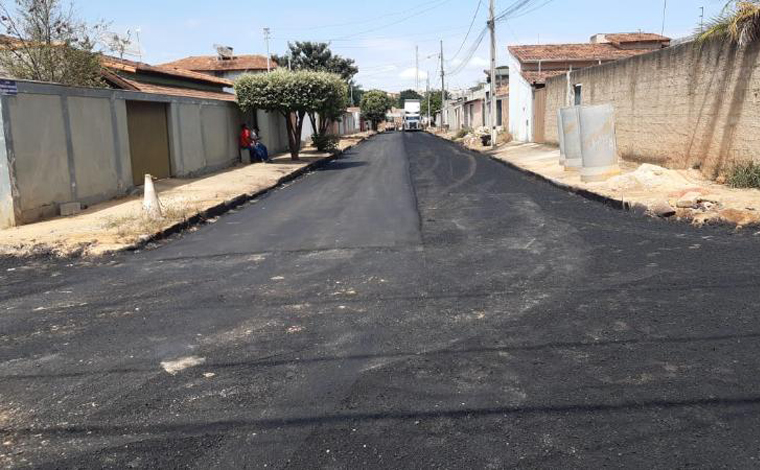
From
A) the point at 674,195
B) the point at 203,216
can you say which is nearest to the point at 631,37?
the point at 674,195

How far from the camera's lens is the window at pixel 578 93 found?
965 inches

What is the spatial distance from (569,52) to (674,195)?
31.6 metres

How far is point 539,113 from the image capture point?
3138cm

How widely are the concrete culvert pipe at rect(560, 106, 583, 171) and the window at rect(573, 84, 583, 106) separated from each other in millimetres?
7597

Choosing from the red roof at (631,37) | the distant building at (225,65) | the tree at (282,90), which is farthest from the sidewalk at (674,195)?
the distant building at (225,65)

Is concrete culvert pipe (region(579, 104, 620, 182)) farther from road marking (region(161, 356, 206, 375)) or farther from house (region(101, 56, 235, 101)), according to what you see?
house (region(101, 56, 235, 101))

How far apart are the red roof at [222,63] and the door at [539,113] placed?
→ 92.8 ft

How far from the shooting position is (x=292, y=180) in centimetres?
2044

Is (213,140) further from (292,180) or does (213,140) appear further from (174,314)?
(174,314)

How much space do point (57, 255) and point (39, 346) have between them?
4.05m

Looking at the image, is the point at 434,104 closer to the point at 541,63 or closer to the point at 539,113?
the point at 541,63

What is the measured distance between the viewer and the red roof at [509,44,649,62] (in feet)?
126

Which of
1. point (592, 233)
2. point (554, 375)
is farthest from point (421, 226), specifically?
point (554, 375)

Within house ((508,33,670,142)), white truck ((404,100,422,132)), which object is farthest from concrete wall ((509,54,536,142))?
white truck ((404,100,422,132))
